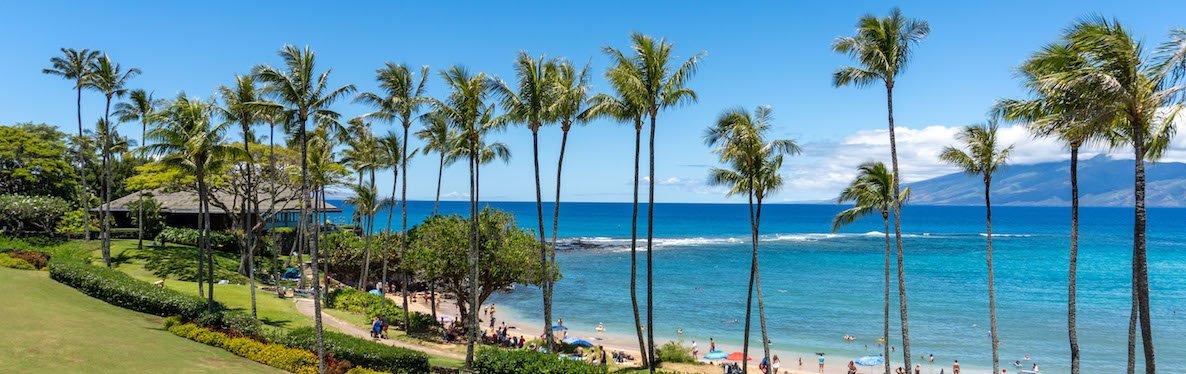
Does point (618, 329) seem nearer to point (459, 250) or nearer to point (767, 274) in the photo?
point (459, 250)

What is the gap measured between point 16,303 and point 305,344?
39.4 ft

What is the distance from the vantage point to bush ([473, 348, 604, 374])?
21797 millimetres

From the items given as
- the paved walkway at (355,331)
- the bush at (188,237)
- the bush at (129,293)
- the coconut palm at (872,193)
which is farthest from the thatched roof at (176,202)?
the coconut palm at (872,193)

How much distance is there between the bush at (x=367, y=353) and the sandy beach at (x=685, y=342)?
15846 mm

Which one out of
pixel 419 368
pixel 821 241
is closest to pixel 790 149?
pixel 419 368

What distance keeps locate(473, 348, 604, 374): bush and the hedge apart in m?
6.22

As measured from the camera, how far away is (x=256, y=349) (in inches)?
949

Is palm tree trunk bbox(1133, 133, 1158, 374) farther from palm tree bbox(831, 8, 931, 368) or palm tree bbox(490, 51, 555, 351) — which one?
palm tree bbox(490, 51, 555, 351)

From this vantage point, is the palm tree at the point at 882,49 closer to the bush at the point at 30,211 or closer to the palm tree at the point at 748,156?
the palm tree at the point at 748,156

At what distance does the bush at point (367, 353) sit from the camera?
23.8 meters

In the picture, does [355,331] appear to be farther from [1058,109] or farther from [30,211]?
[1058,109]

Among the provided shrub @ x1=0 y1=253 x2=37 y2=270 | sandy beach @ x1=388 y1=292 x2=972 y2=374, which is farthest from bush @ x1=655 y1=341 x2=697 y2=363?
shrub @ x1=0 y1=253 x2=37 y2=270

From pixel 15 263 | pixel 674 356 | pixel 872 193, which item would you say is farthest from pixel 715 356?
pixel 15 263

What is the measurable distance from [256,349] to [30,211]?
1447 inches
